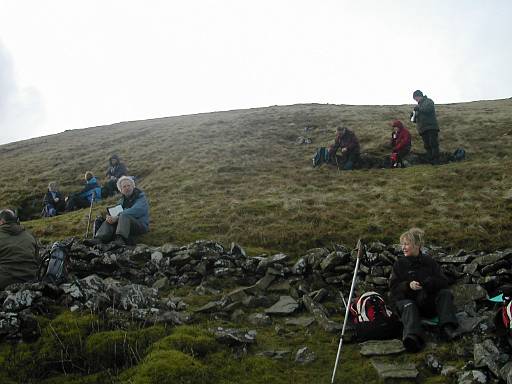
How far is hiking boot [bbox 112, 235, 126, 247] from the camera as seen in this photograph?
535 inches

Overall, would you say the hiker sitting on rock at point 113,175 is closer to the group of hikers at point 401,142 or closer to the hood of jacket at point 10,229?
the group of hikers at point 401,142

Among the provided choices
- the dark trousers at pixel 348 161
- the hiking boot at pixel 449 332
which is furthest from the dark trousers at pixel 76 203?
the hiking boot at pixel 449 332

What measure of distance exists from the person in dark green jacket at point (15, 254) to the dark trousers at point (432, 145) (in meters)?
18.1

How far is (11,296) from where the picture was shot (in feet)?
28.4

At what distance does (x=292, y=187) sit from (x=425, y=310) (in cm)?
1248

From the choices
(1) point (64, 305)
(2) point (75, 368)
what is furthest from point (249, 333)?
(1) point (64, 305)

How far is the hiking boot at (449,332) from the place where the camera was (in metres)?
8.11

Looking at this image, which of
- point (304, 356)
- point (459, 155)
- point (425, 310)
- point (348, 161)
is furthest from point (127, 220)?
point (459, 155)

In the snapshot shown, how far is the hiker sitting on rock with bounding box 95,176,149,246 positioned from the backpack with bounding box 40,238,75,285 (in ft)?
9.99

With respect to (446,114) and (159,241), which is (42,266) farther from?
(446,114)

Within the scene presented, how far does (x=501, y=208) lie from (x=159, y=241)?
11.4 meters

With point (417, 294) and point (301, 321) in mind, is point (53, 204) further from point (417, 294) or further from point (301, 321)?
point (417, 294)

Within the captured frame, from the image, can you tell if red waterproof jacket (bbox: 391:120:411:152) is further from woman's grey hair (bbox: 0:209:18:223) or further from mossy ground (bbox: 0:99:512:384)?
woman's grey hair (bbox: 0:209:18:223)

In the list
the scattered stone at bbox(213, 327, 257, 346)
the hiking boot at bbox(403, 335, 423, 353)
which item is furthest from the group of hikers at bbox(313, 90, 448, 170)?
the scattered stone at bbox(213, 327, 257, 346)
